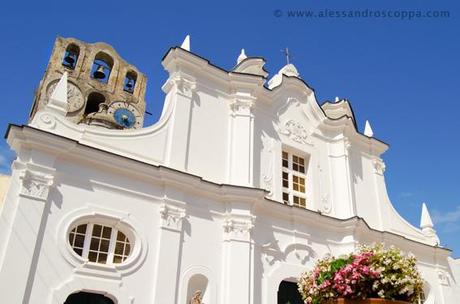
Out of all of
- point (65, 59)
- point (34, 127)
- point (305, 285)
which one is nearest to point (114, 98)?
point (65, 59)

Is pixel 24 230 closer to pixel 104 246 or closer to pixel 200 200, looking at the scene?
pixel 104 246

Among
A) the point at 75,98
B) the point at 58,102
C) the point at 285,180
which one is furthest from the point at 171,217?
the point at 75,98

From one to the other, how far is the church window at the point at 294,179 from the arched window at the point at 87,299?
6.50 m

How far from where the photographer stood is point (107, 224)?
32.5 ft

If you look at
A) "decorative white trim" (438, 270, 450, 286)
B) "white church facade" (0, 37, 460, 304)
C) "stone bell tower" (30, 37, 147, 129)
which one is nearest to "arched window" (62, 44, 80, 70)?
"stone bell tower" (30, 37, 147, 129)

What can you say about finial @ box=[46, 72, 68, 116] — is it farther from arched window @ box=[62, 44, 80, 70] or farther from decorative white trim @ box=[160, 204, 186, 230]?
arched window @ box=[62, 44, 80, 70]

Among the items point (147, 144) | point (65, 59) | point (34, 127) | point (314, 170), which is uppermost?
point (65, 59)

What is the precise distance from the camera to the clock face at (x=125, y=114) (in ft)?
86.5

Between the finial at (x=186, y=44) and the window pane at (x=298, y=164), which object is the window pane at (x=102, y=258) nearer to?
the finial at (x=186, y=44)

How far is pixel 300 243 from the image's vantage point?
12.9 m

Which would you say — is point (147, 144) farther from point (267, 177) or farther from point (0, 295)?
point (0, 295)

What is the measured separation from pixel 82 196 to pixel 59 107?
7.62 feet

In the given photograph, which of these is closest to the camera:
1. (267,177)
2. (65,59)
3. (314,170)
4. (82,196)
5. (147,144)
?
(82,196)

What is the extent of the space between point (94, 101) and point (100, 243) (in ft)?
63.7
